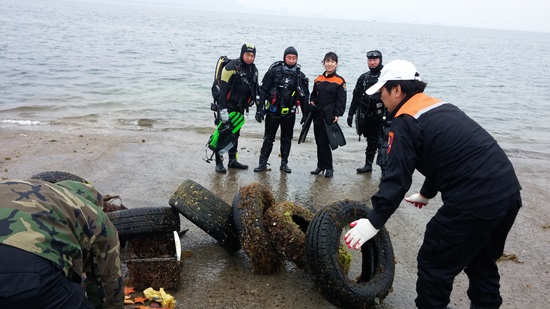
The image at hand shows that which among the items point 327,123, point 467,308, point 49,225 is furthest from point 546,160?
point 49,225

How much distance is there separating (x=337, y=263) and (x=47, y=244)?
8.13 feet

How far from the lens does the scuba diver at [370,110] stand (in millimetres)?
7574

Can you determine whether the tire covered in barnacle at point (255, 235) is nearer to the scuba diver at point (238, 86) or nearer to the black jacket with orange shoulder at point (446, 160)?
the black jacket with orange shoulder at point (446, 160)

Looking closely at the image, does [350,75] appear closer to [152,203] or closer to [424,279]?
[152,203]

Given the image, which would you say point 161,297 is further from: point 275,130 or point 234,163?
point 275,130

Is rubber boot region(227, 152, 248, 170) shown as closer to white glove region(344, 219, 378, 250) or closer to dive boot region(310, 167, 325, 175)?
dive boot region(310, 167, 325, 175)

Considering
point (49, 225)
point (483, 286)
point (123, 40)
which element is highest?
point (49, 225)

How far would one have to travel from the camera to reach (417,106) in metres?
3.21

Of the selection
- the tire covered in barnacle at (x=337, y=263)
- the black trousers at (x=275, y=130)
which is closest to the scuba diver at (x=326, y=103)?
the black trousers at (x=275, y=130)

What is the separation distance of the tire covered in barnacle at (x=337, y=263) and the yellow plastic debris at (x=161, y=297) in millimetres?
1278

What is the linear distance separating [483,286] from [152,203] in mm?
4445

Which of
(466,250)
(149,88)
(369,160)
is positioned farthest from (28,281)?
(149,88)

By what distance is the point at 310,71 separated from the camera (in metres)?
26.5

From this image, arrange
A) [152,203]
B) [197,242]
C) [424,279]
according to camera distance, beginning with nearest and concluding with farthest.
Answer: [424,279]
[197,242]
[152,203]
